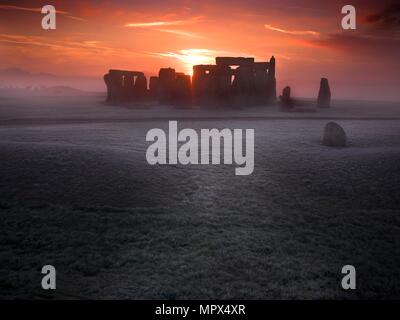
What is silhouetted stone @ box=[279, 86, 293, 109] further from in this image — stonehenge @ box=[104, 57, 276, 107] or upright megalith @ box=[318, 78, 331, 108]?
upright megalith @ box=[318, 78, 331, 108]

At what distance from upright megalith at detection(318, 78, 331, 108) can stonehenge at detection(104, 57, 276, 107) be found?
20.3ft

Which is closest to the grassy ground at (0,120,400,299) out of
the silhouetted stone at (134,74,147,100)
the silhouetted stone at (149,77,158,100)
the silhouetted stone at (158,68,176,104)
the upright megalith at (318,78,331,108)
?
the silhouetted stone at (158,68,176,104)

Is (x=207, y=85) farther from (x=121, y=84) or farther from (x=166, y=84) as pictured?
(x=121, y=84)

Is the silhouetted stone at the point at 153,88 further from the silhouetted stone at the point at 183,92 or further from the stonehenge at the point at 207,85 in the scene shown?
the silhouetted stone at the point at 183,92

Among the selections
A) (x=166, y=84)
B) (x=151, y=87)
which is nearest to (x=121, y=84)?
(x=151, y=87)

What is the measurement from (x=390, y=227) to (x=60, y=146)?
44.1 ft

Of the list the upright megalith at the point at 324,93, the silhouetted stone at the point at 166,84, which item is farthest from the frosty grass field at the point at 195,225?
the upright megalith at the point at 324,93

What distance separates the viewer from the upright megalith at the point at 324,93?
4909cm

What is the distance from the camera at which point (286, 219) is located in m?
12.0

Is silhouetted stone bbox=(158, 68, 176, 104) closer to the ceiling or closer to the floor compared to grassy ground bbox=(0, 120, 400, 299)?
closer to the ceiling

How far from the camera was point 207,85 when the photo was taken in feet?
146

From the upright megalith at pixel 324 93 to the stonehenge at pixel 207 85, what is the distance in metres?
6.17

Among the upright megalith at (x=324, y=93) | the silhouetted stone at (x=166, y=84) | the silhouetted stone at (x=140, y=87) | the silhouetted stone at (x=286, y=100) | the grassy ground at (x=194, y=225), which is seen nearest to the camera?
the grassy ground at (x=194, y=225)

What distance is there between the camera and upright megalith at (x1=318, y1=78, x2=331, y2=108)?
161 feet
